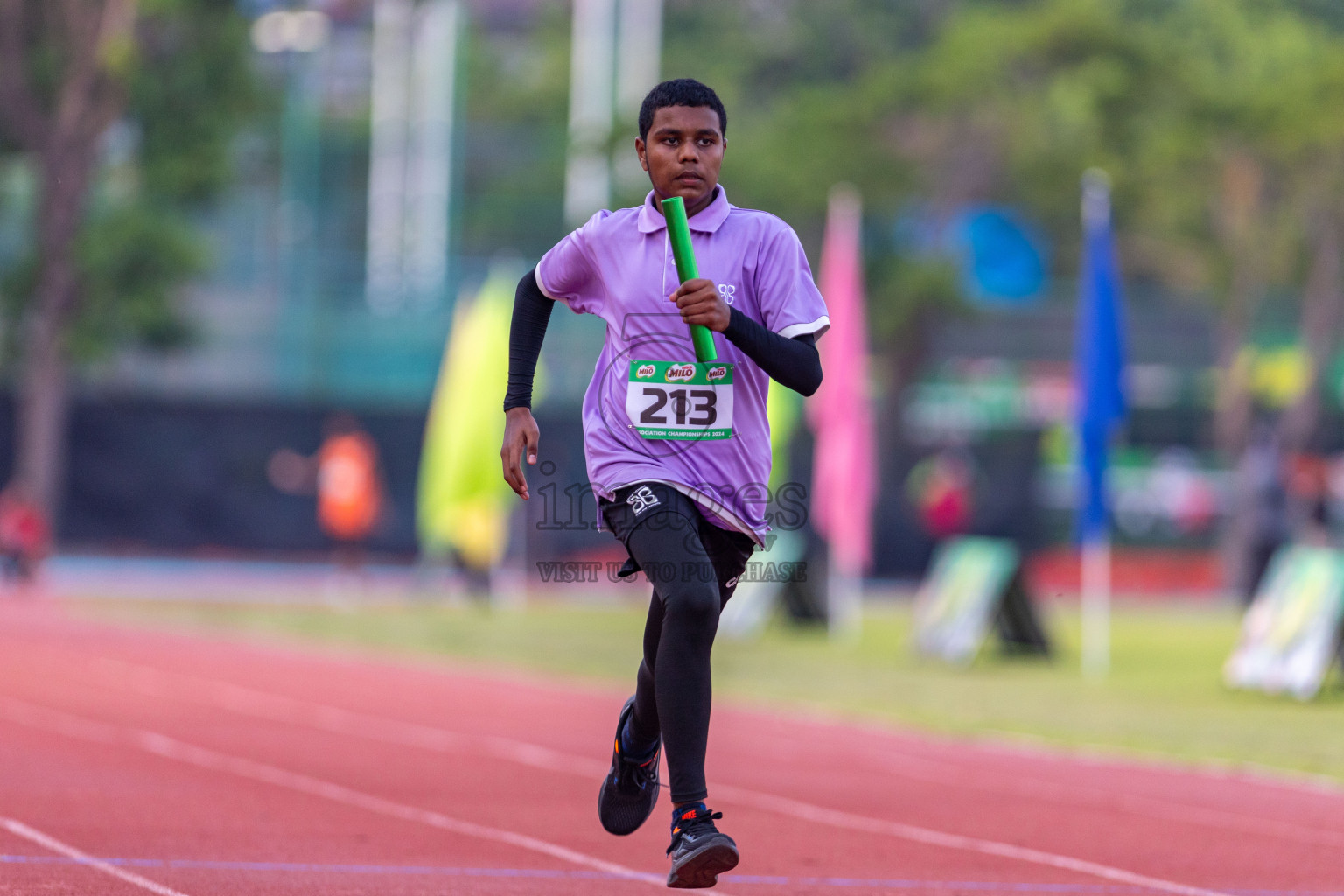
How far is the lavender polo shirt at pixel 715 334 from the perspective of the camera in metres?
5.79

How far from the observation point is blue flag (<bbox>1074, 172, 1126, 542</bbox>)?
17.7m

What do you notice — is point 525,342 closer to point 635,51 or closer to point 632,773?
point 632,773

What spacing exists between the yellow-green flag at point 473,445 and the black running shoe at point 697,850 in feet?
62.3

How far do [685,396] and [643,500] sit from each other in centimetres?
29

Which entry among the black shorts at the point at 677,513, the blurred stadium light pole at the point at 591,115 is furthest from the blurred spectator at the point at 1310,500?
the black shorts at the point at 677,513

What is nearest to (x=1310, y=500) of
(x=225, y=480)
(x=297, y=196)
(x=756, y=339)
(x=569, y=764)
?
(x=225, y=480)

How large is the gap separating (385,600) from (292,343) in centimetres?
995

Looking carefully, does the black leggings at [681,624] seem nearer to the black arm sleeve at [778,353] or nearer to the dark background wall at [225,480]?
the black arm sleeve at [778,353]

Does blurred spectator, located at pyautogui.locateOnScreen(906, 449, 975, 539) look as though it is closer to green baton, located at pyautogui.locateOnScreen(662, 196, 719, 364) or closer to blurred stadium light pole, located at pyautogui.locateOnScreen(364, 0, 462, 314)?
blurred stadium light pole, located at pyautogui.locateOnScreen(364, 0, 462, 314)

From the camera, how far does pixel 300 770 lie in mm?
9820

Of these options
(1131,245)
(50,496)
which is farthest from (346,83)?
(50,496)

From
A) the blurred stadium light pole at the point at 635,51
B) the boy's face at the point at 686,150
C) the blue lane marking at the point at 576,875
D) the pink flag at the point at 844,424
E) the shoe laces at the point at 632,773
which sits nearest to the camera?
the boy's face at the point at 686,150

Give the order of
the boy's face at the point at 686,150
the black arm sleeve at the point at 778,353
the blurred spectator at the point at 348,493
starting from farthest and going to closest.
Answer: the blurred spectator at the point at 348,493, the boy's face at the point at 686,150, the black arm sleeve at the point at 778,353

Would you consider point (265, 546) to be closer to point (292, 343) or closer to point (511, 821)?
point (292, 343)
